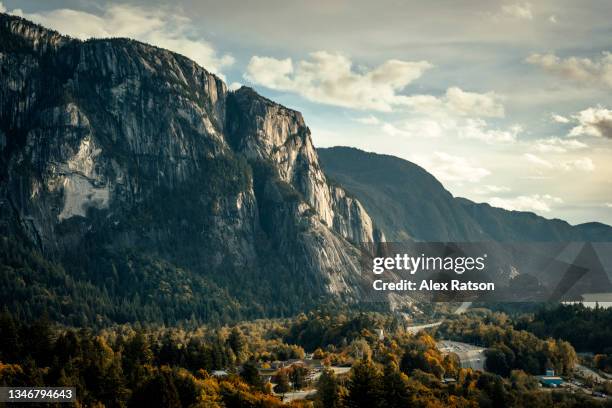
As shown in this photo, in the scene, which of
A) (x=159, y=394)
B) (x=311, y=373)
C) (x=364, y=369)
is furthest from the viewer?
(x=311, y=373)

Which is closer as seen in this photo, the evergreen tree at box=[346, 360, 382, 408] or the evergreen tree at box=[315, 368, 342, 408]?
the evergreen tree at box=[346, 360, 382, 408]

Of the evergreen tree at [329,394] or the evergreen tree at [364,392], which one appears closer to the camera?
the evergreen tree at [364,392]

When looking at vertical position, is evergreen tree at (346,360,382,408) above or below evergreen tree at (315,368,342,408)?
above

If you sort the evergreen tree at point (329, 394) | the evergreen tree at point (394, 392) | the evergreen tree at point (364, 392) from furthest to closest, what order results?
the evergreen tree at point (329, 394) → the evergreen tree at point (394, 392) → the evergreen tree at point (364, 392)

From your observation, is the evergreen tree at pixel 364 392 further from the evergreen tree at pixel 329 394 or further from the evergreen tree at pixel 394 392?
the evergreen tree at pixel 329 394

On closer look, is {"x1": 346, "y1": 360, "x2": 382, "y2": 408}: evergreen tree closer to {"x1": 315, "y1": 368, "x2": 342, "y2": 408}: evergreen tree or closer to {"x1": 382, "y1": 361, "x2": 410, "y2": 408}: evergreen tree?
{"x1": 382, "y1": 361, "x2": 410, "y2": 408}: evergreen tree

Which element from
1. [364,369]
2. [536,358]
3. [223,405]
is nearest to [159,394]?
[223,405]

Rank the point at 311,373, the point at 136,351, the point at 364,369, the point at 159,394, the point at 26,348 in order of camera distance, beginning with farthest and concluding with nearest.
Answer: the point at 311,373
the point at 136,351
the point at 26,348
the point at 364,369
the point at 159,394

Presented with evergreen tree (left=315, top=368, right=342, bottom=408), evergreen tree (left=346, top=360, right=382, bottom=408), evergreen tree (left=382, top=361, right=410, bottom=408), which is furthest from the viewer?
evergreen tree (left=315, top=368, right=342, bottom=408)

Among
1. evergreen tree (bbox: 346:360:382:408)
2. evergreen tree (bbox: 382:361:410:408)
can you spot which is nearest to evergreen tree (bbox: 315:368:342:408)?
evergreen tree (bbox: 346:360:382:408)

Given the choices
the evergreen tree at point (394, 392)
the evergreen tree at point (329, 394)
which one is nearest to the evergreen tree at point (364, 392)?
the evergreen tree at point (394, 392)

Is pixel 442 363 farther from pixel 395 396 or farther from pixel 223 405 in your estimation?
pixel 223 405
